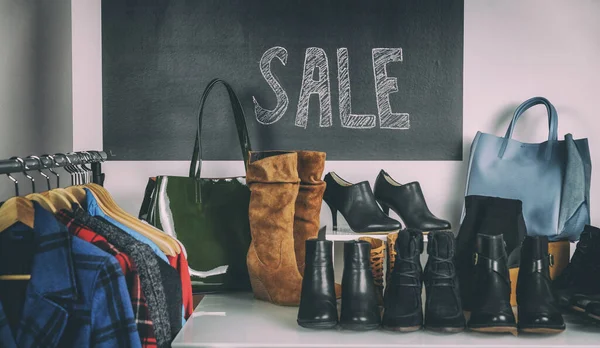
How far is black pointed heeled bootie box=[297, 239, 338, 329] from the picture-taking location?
1403 millimetres

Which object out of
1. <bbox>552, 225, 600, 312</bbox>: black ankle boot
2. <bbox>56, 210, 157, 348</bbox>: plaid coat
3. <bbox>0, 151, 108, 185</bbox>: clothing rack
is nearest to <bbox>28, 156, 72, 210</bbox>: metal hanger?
<bbox>0, 151, 108, 185</bbox>: clothing rack

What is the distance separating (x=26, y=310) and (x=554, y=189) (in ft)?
5.38

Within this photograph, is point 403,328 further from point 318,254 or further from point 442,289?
point 318,254

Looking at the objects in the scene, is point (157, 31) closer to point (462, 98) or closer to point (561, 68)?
point (462, 98)

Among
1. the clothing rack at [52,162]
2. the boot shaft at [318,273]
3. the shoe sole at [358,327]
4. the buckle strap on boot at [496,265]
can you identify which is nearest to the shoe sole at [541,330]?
the buckle strap on boot at [496,265]

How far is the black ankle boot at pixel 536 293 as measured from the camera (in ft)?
4.45

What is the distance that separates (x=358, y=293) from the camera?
140 centimetres

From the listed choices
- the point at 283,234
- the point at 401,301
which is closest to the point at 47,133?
the point at 283,234

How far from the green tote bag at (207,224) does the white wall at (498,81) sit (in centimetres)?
36

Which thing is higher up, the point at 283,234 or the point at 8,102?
the point at 8,102

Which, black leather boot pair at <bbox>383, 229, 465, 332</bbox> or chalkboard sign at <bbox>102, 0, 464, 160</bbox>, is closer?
black leather boot pair at <bbox>383, 229, 465, 332</bbox>

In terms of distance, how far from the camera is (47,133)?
6.71ft

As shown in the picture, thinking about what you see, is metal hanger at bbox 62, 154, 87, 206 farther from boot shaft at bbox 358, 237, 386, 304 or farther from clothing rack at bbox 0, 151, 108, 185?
boot shaft at bbox 358, 237, 386, 304

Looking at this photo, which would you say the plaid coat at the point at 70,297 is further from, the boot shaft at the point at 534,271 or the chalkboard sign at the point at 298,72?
the chalkboard sign at the point at 298,72
